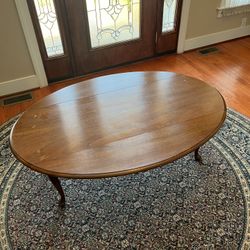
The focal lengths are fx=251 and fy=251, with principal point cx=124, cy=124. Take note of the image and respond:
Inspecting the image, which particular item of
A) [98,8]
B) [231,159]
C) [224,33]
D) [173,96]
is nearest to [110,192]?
[173,96]

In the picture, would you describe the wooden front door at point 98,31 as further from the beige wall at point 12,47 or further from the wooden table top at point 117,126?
the wooden table top at point 117,126

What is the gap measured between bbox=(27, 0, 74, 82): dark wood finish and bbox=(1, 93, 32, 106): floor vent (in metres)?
0.29

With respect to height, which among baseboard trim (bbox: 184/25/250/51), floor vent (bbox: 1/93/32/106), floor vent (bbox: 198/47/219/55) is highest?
baseboard trim (bbox: 184/25/250/51)

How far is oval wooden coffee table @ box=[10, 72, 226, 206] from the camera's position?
115cm

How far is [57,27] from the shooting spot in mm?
2344

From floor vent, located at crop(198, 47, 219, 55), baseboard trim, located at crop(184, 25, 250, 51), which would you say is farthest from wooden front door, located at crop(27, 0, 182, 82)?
floor vent, located at crop(198, 47, 219, 55)

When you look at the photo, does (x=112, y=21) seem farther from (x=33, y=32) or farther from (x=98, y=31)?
(x=33, y=32)

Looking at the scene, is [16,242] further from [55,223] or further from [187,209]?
[187,209]

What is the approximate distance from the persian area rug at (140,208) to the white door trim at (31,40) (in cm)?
101

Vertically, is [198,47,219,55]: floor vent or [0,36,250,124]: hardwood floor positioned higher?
[198,47,219,55]: floor vent

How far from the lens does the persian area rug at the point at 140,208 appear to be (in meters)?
1.38

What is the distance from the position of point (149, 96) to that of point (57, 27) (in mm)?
1344

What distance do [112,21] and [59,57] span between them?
2.11 ft

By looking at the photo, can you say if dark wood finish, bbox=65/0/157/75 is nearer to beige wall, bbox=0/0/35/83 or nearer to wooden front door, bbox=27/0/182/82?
→ wooden front door, bbox=27/0/182/82
